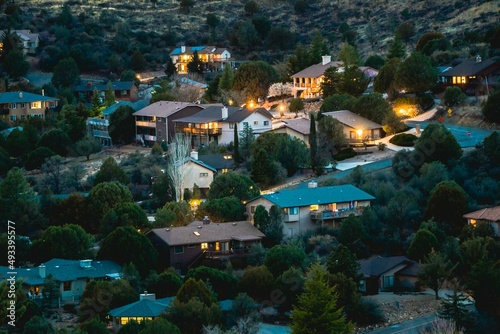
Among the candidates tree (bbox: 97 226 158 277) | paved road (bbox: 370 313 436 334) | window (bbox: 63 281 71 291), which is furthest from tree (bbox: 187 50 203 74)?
paved road (bbox: 370 313 436 334)

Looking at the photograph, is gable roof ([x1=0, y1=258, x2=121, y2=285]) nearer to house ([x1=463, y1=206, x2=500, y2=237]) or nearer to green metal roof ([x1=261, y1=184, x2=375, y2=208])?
green metal roof ([x1=261, y1=184, x2=375, y2=208])

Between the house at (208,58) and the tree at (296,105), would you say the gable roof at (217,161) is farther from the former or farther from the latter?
the house at (208,58)

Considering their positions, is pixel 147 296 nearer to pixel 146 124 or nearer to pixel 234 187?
pixel 234 187

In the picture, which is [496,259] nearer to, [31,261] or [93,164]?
[31,261]

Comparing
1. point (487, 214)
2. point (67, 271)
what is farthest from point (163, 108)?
point (67, 271)

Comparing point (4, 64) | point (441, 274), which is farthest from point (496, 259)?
point (4, 64)

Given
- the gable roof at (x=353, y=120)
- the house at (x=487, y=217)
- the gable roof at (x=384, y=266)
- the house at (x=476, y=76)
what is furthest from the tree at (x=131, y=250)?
the house at (x=476, y=76)

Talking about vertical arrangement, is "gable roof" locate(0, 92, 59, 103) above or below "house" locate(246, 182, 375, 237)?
above
